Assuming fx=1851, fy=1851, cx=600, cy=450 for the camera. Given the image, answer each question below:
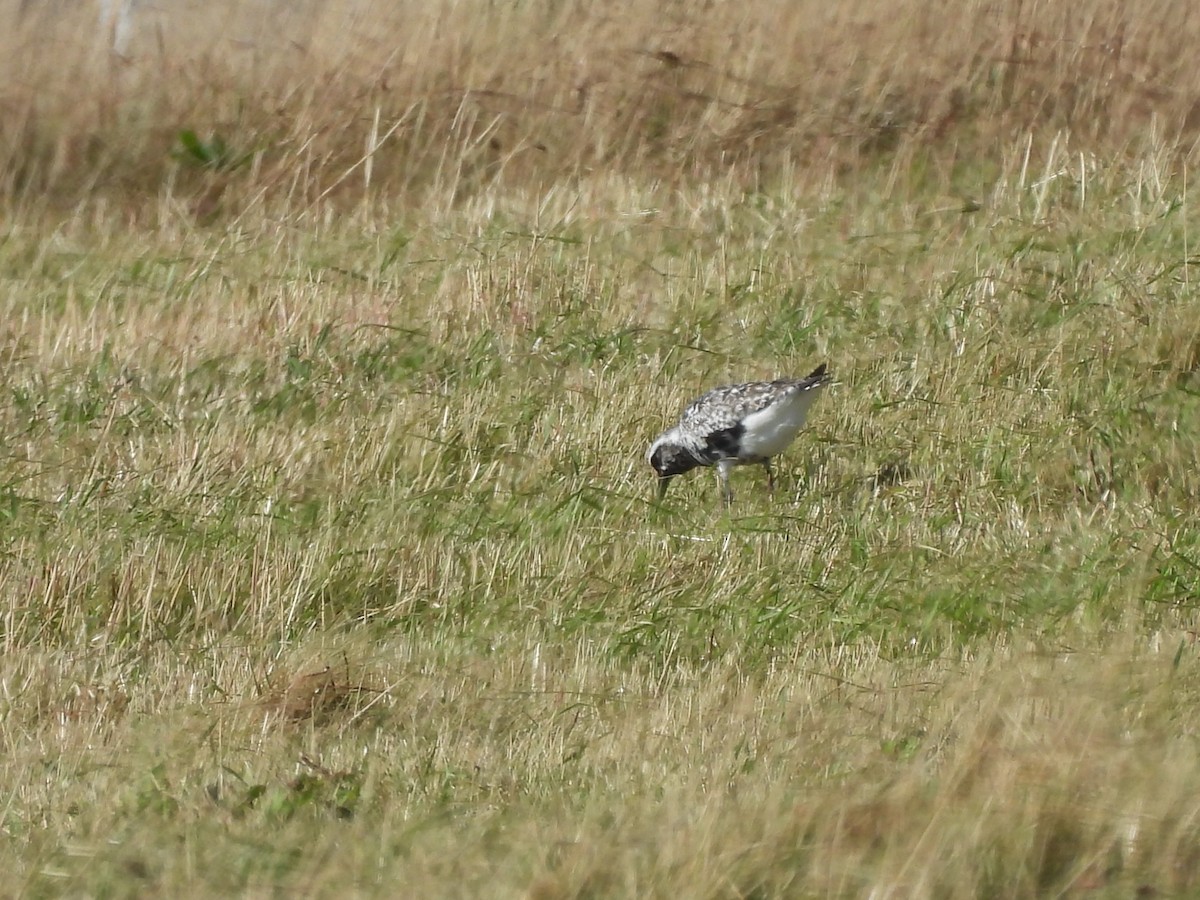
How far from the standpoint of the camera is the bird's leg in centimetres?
740

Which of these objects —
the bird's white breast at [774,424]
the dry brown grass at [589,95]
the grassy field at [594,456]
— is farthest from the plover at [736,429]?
the dry brown grass at [589,95]

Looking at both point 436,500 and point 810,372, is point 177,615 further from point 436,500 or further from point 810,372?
point 810,372

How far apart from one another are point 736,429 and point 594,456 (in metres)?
0.72

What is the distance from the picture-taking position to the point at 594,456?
777 centimetres

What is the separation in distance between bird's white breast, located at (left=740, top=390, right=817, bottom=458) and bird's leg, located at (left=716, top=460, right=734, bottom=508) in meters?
0.13

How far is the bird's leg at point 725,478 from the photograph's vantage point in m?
7.40

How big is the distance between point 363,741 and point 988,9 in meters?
7.40

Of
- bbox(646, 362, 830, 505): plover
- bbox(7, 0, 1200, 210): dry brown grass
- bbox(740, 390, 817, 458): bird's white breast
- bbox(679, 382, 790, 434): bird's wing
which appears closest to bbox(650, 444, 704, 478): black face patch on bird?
bbox(646, 362, 830, 505): plover

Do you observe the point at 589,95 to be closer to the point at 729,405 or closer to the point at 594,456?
the point at 594,456

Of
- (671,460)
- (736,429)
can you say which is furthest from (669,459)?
(736,429)

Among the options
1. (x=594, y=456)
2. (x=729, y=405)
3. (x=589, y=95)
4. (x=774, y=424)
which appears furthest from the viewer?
(x=589, y=95)

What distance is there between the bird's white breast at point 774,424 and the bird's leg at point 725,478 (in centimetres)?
13

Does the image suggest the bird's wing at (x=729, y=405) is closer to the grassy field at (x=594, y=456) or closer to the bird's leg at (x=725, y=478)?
the bird's leg at (x=725, y=478)

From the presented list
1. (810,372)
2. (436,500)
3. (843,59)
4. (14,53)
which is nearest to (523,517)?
(436,500)
